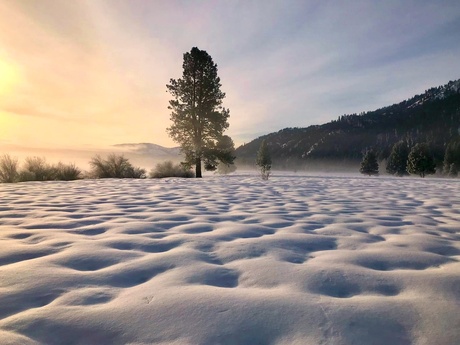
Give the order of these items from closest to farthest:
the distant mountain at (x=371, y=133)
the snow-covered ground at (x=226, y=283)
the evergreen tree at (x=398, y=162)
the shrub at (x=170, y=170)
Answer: the snow-covered ground at (x=226, y=283)
the shrub at (x=170, y=170)
the evergreen tree at (x=398, y=162)
the distant mountain at (x=371, y=133)

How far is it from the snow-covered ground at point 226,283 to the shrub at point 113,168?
1350cm

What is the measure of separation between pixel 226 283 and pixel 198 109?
17.4 m

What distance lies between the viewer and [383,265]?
198cm

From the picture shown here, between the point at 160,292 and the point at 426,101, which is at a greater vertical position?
the point at 426,101

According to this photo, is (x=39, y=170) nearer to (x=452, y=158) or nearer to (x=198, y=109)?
(x=198, y=109)

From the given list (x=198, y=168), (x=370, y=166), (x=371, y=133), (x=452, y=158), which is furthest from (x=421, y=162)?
(x=371, y=133)

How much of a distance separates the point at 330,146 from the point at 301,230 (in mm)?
131767

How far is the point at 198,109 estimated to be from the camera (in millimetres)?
18141

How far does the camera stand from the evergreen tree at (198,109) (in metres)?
18.2

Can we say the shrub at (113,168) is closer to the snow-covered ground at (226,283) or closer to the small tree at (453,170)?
the snow-covered ground at (226,283)

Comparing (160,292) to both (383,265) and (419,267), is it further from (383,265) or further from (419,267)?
(419,267)

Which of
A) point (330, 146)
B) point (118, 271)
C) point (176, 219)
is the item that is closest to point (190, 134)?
point (176, 219)

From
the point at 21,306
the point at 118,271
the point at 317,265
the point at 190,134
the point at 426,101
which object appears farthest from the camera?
the point at 426,101

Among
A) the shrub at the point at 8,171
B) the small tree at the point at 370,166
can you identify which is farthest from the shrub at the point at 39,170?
the small tree at the point at 370,166
